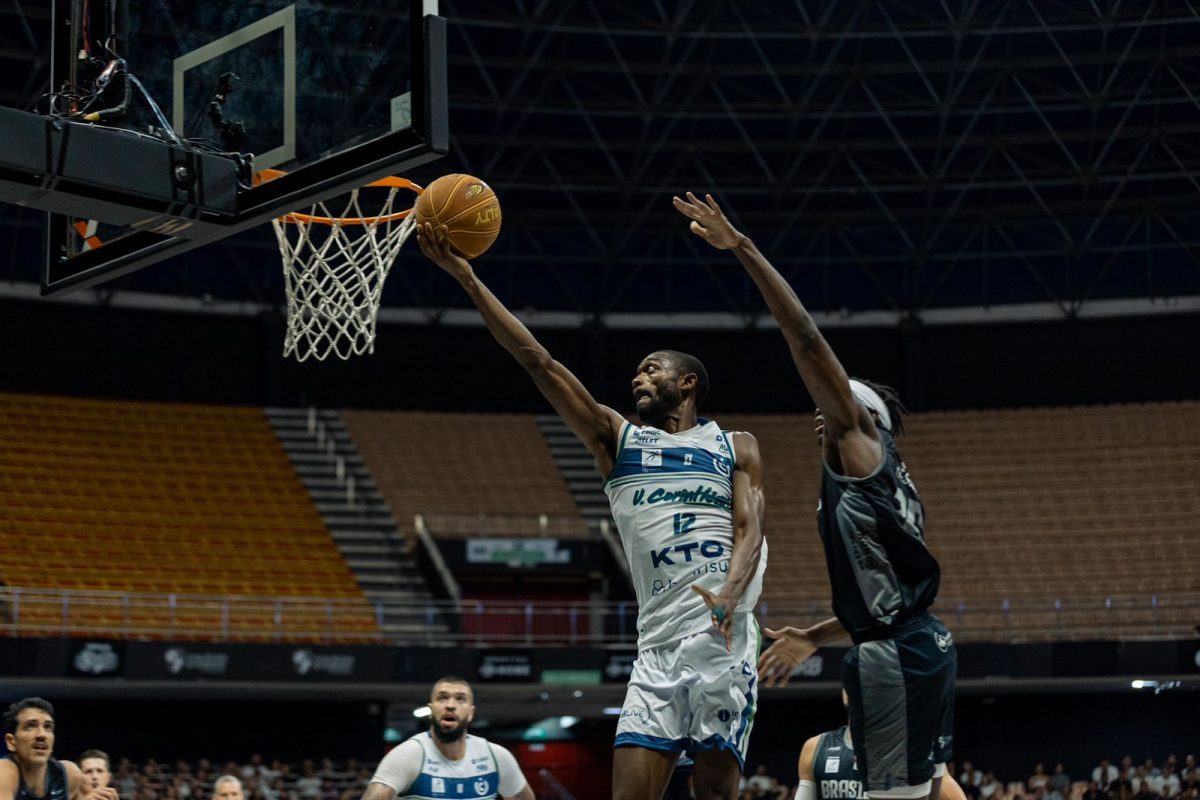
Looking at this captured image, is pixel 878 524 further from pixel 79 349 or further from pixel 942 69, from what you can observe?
pixel 79 349

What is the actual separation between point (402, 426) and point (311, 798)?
938 cm

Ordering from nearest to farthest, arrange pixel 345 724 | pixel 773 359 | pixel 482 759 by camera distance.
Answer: pixel 482 759 → pixel 345 724 → pixel 773 359

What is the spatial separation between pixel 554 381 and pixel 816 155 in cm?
2344

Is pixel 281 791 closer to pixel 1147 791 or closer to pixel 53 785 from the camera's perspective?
pixel 1147 791

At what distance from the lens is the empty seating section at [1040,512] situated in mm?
23953

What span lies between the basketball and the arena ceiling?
16936 mm

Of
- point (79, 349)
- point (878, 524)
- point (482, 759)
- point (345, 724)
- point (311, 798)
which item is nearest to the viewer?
point (878, 524)

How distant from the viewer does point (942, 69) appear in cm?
2491

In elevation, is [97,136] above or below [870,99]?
below

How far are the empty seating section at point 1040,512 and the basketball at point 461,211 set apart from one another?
Result: 1790 centimetres

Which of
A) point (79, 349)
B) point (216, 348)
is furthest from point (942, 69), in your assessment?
point (79, 349)

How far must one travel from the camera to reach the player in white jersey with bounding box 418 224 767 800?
557 cm

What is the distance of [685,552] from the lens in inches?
227

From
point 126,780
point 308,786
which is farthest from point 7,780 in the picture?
point 308,786
